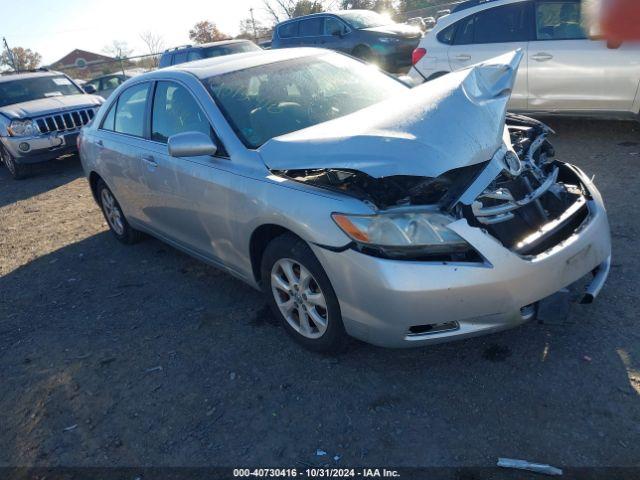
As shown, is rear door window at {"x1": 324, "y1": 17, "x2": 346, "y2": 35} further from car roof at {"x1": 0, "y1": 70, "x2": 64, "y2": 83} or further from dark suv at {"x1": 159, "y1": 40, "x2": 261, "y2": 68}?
car roof at {"x1": 0, "y1": 70, "x2": 64, "y2": 83}

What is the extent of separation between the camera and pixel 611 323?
309 cm

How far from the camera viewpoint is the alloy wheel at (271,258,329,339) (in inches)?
118

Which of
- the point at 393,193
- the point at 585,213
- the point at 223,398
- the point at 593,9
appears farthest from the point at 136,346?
the point at 593,9

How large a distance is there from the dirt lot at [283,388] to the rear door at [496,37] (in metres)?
2.83

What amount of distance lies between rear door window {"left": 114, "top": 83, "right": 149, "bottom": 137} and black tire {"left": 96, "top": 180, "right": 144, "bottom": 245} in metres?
0.78

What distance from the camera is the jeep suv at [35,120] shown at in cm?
898

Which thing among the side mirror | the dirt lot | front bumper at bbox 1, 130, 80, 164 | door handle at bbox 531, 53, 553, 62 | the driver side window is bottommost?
the dirt lot

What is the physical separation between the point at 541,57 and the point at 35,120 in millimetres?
8041

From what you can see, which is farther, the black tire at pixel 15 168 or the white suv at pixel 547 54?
the black tire at pixel 15 168

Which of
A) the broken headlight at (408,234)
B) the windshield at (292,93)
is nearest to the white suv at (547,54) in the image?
the windshield at (292,93)

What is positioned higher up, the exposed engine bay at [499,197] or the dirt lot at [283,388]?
the exposed engine bay at [499,197]

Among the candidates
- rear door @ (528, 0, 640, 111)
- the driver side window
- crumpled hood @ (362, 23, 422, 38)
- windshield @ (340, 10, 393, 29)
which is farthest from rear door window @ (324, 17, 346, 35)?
the driver side window

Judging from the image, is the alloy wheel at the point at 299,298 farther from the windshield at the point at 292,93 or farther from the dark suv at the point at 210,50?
the dark suv at the point at 210,50

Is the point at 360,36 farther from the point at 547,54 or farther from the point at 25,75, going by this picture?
the point at 25,75
